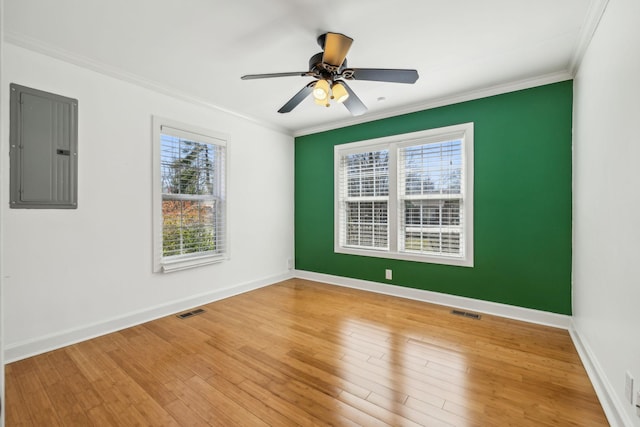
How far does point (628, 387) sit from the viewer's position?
1627 millimetres

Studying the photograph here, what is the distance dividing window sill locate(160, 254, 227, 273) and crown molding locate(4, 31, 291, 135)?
73.6 inches

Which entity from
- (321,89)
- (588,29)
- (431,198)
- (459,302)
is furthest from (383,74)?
(459,302)

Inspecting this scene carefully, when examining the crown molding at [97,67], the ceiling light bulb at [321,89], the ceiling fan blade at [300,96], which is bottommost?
the ceiling light bulb at [321,89]

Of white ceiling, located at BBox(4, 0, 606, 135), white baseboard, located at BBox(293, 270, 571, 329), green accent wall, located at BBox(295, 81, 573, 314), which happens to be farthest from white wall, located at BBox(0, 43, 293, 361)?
green accent wall, located at BBox(295, 81, 573, 314)

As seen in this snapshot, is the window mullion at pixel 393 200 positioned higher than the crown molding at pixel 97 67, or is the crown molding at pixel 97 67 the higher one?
the crown molding at pixel 97 67

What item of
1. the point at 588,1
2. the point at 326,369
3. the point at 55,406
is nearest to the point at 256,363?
the point at 326,369

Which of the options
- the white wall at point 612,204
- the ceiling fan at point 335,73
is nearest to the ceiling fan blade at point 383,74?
the ceiling fan at point 335,73

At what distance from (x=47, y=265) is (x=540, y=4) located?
429cm

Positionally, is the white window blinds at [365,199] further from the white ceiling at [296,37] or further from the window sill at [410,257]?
the white ceiling at [296,37]

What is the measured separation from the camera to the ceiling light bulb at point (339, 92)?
2.53 m

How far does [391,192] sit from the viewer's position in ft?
13.5

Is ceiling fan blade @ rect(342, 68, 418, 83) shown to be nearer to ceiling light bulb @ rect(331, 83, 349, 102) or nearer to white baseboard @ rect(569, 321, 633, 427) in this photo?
ceiling light bulb @ rect(331, 83, 349, 102)

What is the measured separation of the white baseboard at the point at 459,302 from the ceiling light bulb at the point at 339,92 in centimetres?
259

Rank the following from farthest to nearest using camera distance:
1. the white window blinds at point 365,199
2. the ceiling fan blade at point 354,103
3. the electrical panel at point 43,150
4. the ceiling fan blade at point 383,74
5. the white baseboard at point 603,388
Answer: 1. the white window blinds at point 365,199
2. the ceiling fan blade at point 354,103
3. the electrical panel at point 43,150
4. the ceiling fan blade at point 383,74
5. the white baseboard at point 603,388
